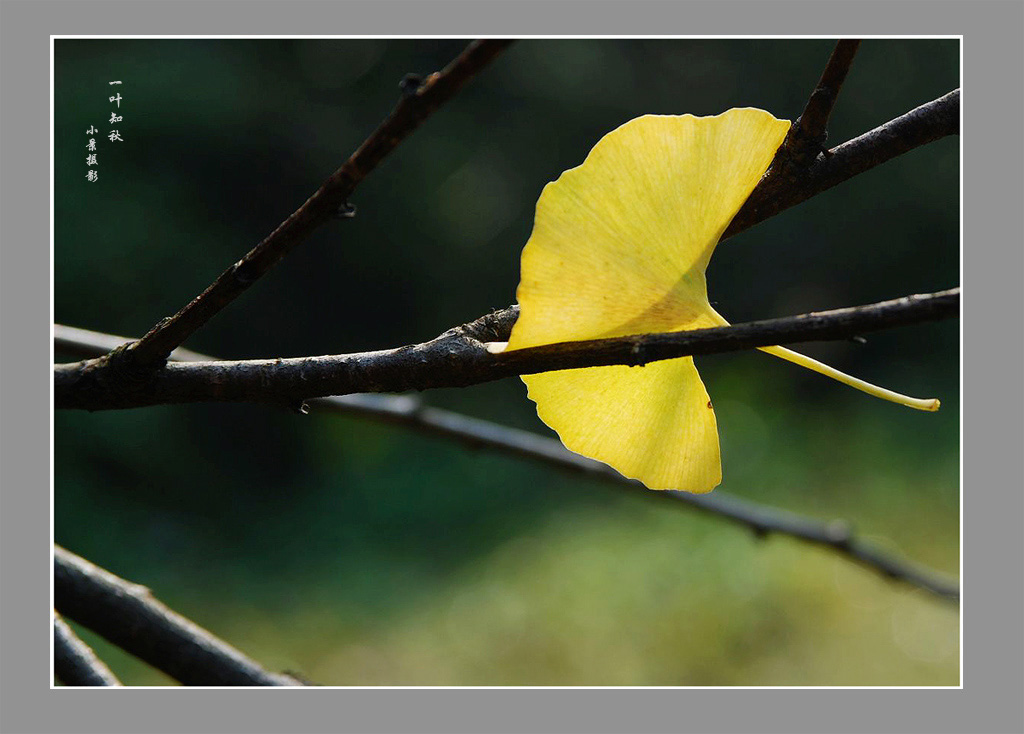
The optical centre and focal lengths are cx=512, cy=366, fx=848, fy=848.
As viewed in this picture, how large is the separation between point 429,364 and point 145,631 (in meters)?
0.23

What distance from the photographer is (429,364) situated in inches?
9.3

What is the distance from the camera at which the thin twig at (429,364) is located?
19cm

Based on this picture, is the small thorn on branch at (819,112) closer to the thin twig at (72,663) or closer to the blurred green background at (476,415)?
the thin twig at (72,663)

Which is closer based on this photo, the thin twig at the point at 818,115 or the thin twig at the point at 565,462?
the thin twig at the point at 818,115

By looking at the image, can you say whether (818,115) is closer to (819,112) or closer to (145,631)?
(819,112)

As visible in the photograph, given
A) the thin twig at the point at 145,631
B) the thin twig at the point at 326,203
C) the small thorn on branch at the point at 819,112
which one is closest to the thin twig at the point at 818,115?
the small thorn on branch at the point at 819,112

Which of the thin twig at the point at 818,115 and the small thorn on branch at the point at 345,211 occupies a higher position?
the thin twig at the point at 818,115

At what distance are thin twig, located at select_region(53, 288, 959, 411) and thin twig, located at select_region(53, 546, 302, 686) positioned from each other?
0.12m

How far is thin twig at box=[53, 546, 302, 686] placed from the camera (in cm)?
37

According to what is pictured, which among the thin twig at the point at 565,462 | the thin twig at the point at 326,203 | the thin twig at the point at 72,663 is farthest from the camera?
the thin twig at the point at 565,462

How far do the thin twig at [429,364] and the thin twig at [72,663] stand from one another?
4.7 inches

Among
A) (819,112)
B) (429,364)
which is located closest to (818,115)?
(819,112)

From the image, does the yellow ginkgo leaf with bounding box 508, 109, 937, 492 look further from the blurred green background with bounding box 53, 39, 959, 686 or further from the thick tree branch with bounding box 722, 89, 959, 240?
the blurred green background with bounding box 53, 39, 959, 686

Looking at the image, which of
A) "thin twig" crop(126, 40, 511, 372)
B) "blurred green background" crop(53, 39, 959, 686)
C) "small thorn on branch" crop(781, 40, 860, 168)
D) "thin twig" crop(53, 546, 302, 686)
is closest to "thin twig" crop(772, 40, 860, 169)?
"small thorn on branch" crop(781, 40, 860, 168)
